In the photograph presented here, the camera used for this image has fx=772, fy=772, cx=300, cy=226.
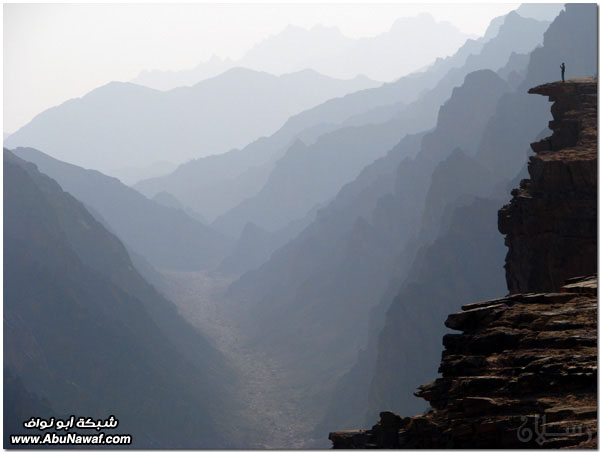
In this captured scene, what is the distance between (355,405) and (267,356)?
132ft

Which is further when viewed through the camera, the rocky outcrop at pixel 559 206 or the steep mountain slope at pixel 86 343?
the steep mountain slope at pixel 86 343

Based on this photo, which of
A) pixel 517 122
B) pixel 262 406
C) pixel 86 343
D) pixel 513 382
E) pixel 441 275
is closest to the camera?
pixel 513 382

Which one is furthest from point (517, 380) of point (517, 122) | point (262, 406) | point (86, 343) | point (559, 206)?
point (517, 122)

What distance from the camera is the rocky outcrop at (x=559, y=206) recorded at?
108 ft

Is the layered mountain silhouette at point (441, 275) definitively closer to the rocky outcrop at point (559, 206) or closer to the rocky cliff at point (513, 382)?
the rocky outcrop at point (559, 206)

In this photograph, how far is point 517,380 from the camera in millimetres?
18656

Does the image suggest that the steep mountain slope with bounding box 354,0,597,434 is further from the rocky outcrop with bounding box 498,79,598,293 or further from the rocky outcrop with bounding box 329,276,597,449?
the rocky outcrop with bounding box 329,276,597,449

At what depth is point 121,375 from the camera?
400 feet

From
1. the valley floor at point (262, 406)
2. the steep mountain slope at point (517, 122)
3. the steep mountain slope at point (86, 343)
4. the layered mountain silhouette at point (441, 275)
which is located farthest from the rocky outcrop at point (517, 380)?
the steep mountain slope at point (517, 122)

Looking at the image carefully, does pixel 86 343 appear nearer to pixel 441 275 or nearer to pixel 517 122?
pixel 441 275

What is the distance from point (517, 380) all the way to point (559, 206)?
55.5 ft

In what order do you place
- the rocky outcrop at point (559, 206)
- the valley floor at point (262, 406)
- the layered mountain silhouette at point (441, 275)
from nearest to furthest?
the rocky outcrop at point (559, 206) < the valley floor at point (262, 406) < the layered mountain silhouette at point (441, 275)

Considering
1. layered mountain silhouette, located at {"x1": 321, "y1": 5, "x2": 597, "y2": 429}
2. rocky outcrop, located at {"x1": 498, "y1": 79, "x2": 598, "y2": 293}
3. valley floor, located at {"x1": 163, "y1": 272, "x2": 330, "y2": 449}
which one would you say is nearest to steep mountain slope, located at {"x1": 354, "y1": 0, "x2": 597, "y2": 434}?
layered mountain silhouette, located at {"x1": 321, "y1": 5, "x2": 597, "y2": 429}

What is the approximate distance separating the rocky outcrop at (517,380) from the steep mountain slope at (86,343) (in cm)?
7758
